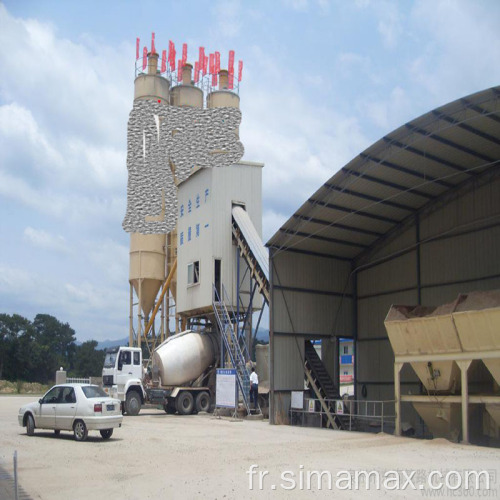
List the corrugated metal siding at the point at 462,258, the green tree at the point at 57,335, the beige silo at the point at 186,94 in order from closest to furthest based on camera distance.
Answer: the corrugated metal siding at the point at 462,258, the beige silo at the point at 186,94, the green tree at the point at 57,335

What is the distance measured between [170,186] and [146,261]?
5.39 metres

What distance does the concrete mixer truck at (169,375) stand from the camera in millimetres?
30047

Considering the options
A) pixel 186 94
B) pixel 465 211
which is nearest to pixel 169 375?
pixel 465 211

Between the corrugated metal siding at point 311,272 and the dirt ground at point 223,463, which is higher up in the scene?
the corrugated metal siding at point 311,272

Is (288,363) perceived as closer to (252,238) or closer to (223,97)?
(252,238)

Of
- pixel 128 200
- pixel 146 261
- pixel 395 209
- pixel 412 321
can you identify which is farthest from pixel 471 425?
pixel 128 200

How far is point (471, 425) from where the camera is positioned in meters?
20.3

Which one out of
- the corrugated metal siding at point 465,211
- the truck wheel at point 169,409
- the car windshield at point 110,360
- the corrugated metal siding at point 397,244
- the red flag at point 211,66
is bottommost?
the truck wheel at point 169,409

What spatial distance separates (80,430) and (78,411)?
0.54 m

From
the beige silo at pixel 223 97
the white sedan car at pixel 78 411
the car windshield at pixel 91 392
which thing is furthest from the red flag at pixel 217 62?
the car windshield at pixel 91 392

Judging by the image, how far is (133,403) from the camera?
29.9m

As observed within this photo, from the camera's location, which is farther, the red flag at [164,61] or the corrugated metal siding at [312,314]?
the red flag at [164,61]

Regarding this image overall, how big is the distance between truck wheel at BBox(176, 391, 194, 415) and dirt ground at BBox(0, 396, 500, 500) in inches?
332

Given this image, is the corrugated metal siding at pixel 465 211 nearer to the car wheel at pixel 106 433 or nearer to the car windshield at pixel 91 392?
the car windshield at pixel 91 392
